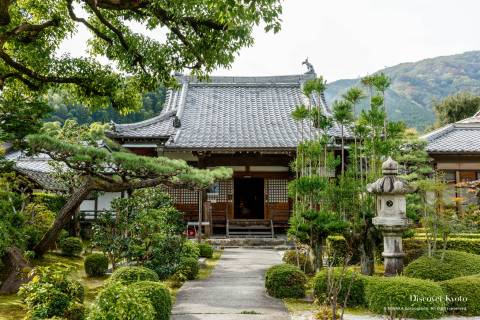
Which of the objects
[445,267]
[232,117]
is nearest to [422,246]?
[445,267]

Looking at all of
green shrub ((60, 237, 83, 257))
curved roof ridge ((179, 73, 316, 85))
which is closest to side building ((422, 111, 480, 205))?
curved roof ridge ((179, 73, 316, 85))

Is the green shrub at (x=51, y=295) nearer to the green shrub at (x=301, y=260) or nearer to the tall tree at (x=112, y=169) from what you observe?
the tall tree at (x=112, y=169)

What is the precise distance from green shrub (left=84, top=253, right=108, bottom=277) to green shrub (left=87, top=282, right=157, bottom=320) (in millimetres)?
6206

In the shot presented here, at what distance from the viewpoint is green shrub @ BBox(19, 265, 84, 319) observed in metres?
5.51

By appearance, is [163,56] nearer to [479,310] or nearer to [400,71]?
[479,310]

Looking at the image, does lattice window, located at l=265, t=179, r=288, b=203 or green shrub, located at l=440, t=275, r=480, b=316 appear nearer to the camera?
green shrub, located at l=440, t=275, r=480, b=316

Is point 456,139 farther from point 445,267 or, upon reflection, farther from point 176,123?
point 445,267

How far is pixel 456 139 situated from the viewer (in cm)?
2056

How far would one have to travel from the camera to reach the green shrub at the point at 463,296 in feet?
22.4

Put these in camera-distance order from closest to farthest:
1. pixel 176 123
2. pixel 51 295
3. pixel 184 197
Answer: pixel 51 295 → pixel 184 197 → pixel 176 123

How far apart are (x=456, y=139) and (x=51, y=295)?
781 inches

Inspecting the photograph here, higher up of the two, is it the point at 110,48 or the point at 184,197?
the point at 110,48

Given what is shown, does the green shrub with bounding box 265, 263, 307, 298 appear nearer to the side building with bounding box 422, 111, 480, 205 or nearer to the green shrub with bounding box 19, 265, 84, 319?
the green shrub with bounding box 19, 265, 84, 319

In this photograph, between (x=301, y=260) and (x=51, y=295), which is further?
(x=301, y=260)
